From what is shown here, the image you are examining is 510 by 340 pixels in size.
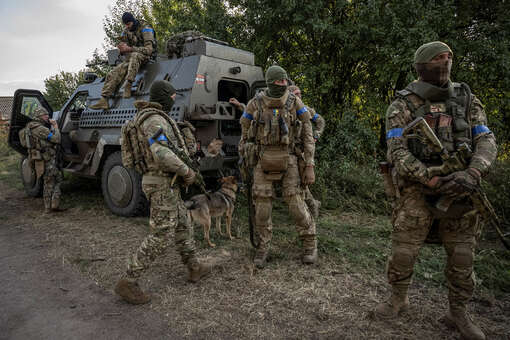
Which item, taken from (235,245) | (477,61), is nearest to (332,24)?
(477,61)

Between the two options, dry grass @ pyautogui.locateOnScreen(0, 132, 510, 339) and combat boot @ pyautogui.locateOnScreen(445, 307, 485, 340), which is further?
dry grass @ pyautogui.locateOnScreen(0, 132, 510, 339)

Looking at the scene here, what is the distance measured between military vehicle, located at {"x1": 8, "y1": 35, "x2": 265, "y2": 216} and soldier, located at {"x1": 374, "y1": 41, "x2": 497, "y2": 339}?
279 cm

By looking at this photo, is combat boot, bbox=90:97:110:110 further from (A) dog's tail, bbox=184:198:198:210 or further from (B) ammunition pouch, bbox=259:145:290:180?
(B) ammunition pouch, bbox=259:145:290:180

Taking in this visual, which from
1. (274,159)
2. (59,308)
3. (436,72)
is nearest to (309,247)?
(274,159)

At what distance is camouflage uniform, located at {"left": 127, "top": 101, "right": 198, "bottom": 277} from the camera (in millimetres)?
2721

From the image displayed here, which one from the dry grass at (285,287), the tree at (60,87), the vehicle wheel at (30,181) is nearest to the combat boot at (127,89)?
the dry grass at (285,287)

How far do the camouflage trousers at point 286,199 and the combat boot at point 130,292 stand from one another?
134cm

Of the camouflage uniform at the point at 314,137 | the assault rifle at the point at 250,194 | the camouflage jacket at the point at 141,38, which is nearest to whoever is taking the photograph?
the assault rifle at the point at 250,194

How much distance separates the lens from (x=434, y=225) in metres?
2.37

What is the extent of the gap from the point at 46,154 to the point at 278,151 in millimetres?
4544

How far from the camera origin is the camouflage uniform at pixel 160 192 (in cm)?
272

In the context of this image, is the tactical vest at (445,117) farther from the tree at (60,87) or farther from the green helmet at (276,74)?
the tree at (60,87)

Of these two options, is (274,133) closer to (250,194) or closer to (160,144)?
(250,194)

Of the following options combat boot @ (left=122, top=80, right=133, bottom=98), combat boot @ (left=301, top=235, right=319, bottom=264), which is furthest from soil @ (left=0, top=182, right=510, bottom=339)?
combat boot @ (left=122, top=80, right=133, bottom=98)
